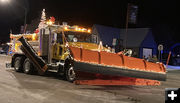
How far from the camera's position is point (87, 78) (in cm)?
849

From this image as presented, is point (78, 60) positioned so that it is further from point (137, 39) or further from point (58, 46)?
point (137, 39)

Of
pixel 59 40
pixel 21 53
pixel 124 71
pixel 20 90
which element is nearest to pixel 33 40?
pixel 21 53

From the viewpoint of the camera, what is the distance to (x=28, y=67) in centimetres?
1233

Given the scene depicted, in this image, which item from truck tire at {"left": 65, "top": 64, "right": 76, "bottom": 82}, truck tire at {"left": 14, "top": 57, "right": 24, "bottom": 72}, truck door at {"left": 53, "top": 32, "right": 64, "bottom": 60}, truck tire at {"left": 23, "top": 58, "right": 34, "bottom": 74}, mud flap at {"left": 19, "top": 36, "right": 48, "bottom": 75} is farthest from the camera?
truck tire at {"left": 14, "top": 57, "right": 24, "bottom": 72}

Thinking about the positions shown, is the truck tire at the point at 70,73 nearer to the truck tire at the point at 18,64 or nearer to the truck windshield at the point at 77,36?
the truck windshield at the point at 77,36

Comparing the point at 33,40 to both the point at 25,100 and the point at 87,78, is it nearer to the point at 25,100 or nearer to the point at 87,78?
the point at 87,78

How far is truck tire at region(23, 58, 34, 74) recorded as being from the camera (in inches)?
478

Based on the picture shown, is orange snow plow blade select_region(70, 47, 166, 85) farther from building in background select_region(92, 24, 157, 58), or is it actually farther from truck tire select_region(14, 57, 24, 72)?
building in background select_region(92, 24, 157, 58)

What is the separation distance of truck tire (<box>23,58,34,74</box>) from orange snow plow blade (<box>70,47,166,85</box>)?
4646 mm

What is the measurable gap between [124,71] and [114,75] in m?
0.42

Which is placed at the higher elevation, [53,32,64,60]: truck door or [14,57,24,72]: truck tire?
[53,32,64,60]: truck door

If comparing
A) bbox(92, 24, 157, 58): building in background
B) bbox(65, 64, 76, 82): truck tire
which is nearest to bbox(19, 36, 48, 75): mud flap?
bbox(65, 64, 76, 82): truck tire

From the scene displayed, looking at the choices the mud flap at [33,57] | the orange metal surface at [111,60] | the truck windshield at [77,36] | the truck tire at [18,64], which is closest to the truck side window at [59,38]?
the truck windshield at [77,36]

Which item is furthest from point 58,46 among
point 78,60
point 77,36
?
point 78,60
